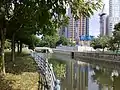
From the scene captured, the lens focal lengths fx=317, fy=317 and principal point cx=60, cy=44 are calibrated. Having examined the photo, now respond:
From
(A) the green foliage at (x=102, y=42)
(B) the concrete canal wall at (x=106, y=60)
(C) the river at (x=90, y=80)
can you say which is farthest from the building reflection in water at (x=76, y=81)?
(A) the green foliage at (x=102, y=42)

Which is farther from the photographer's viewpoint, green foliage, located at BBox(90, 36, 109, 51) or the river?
green foliage, located at BBox(90, 36, 109, 51)

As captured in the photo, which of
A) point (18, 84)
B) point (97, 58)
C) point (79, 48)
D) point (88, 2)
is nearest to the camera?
point (88, 2)

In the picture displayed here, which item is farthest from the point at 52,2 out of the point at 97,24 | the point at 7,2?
the point at 97,24

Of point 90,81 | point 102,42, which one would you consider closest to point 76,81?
point 90,81

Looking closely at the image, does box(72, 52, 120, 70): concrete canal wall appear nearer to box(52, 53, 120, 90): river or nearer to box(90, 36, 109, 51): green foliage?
box(52, 53, 120, 90): river

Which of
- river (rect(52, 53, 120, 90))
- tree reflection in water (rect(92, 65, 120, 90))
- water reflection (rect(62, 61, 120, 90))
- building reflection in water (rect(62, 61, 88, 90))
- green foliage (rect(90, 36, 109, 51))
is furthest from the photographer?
green foliage (rect(90, 36, 109, 51))

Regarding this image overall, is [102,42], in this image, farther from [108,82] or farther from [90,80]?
[108,82]

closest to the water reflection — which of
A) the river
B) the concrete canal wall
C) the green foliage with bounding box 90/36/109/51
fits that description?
the river

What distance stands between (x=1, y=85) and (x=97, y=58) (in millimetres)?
52203

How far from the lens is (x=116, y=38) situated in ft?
169

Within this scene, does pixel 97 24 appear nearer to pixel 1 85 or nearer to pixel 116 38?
pixel 116 38

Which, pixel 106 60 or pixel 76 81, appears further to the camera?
pixel 106 60

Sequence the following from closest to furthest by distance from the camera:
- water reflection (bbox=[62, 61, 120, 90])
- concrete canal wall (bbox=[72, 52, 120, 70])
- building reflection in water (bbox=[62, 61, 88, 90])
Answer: building reflection in water (bbox=[62, 61, 88, 90]), water reflection (bbox=[62, 61, 120, 90]), concrete canal wall (bbox=[72, 52, 120, 70])

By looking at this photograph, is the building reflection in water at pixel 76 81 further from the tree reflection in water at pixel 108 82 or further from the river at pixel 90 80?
the tree reflection in water at pixel 108 82
